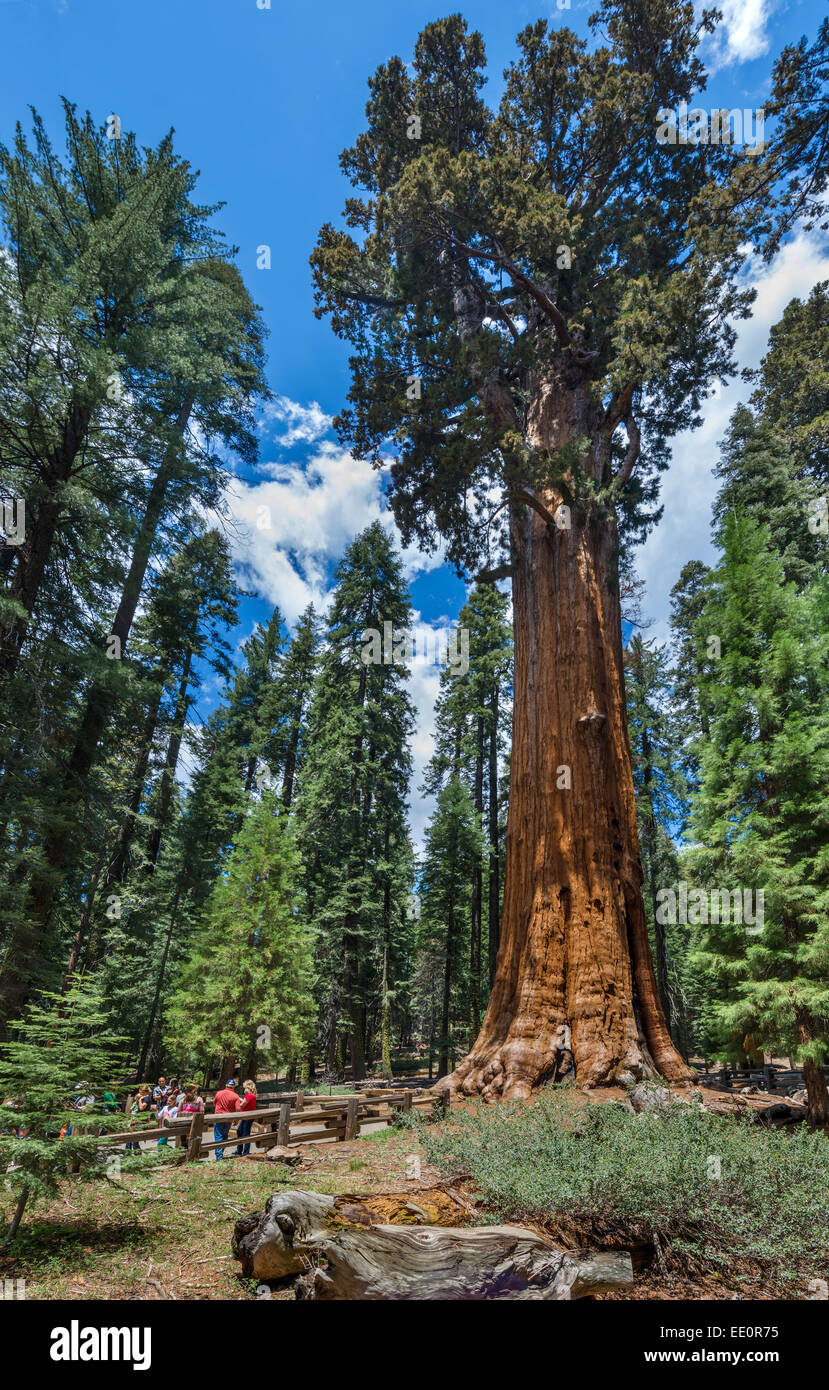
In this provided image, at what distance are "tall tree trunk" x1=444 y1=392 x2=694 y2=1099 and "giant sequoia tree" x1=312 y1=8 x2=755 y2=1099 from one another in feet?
0.11

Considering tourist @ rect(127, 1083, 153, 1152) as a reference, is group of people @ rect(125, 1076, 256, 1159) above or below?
above

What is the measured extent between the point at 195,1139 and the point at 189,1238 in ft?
14.2

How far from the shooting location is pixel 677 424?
527 inches

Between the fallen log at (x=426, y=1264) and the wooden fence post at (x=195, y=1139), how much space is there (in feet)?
18.3

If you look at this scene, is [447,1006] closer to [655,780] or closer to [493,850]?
[493,850]

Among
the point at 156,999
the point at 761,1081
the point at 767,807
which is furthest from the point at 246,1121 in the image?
the point at 761,1081

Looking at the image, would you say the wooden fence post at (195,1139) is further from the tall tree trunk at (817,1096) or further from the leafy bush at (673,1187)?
Result: the tall tree trunk at (817,1096)

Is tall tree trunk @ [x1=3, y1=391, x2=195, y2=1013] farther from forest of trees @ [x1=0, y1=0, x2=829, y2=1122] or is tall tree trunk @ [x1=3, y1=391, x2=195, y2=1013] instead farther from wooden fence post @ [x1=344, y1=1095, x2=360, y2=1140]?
wooden fence post @ [x1=344, y1=1095, x2=360, y2=1140]

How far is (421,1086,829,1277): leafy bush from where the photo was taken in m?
4.22

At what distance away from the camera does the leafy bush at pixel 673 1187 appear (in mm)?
4219

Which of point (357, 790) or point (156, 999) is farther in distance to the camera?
point (357, 790)

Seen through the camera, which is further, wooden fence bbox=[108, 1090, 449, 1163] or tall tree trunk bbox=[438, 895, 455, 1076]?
tall tree trunk bbox=[438, 895, 455, 1076]

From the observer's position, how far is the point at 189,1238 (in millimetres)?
5043

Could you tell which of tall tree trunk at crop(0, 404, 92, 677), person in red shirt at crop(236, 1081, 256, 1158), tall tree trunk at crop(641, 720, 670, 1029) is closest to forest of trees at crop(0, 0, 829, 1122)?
tall tree trunk at crop(0, 404, 92, 677)
